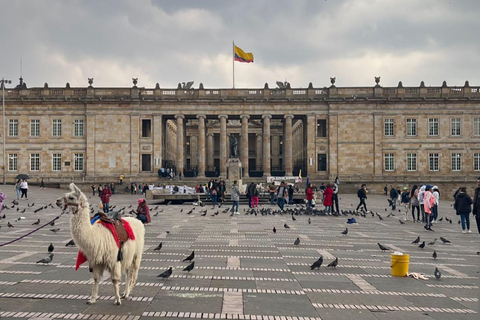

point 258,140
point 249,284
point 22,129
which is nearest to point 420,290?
point 249,284

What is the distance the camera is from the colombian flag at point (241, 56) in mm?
59316

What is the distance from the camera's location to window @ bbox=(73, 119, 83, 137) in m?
60.1

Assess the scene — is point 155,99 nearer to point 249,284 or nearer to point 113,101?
point 113,101

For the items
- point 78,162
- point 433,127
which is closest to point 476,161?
point 433,127

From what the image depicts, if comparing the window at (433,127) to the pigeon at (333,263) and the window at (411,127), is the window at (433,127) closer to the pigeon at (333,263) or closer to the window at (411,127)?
the window at (411,127)

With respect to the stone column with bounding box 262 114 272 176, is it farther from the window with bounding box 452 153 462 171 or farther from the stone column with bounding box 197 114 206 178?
the window with bounding box 452 153 462 171

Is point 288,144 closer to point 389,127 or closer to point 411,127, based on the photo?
point 389,127

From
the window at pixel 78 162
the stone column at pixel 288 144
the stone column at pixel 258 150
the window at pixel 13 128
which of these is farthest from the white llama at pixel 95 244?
the stone column at pixel 258 150

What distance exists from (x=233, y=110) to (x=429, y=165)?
24757mm

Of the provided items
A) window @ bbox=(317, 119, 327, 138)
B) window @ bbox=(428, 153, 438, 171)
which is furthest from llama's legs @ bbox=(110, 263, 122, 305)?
window @ bbox=(428, 153, 438, 171)

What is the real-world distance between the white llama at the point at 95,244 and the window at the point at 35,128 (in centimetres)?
5687

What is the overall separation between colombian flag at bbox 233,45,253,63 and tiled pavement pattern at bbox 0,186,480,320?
4516cm

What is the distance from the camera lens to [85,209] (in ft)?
24.7

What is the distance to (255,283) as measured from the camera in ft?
30.9
